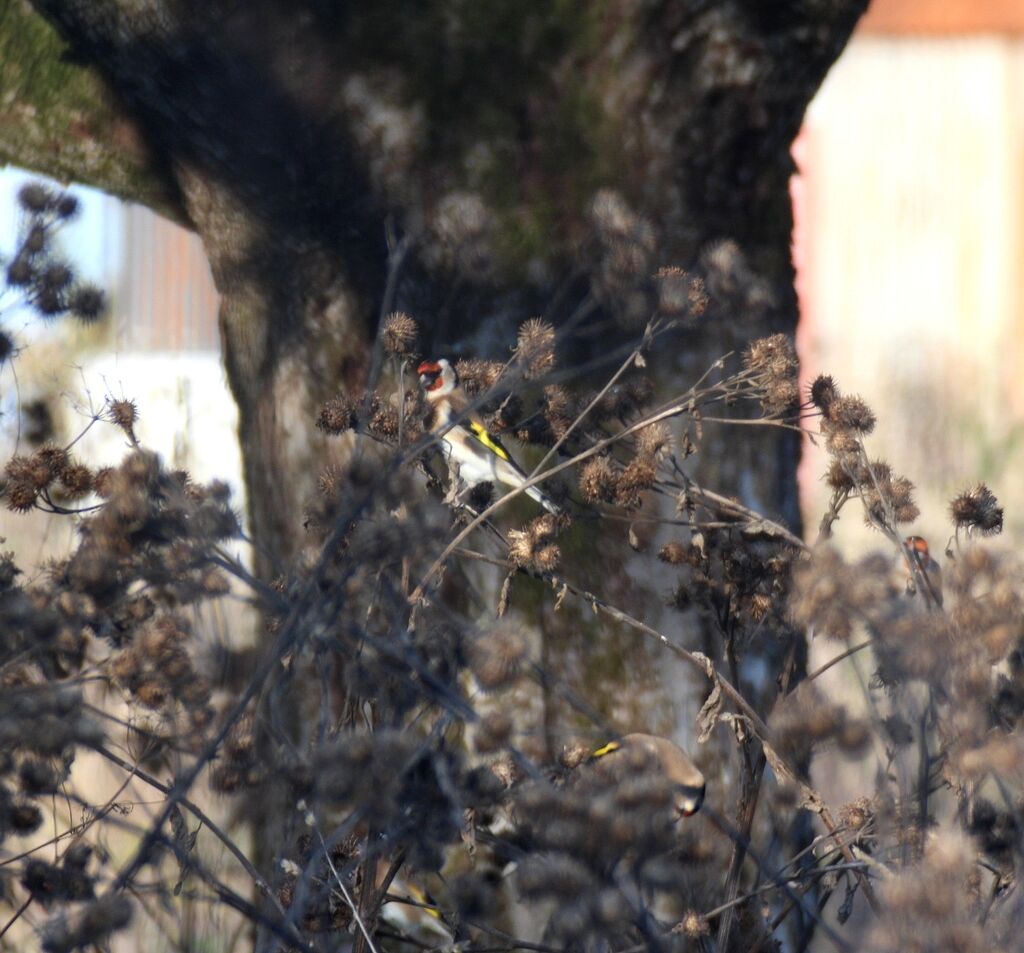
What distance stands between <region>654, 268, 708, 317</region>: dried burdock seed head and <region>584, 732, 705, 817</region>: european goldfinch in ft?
2.42

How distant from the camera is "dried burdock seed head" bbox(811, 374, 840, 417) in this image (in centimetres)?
253

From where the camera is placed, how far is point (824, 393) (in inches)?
100

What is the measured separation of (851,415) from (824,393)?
8cm

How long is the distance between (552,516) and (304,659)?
3.00 ft

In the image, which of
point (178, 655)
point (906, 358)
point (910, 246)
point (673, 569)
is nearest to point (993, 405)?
point (906, 358)

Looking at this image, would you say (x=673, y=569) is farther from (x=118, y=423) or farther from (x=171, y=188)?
(x=171, y=188)

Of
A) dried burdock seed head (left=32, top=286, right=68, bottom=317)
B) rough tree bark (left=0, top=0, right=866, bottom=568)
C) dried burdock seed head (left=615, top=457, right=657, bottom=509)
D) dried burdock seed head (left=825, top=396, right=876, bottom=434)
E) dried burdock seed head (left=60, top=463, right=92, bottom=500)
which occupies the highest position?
rough tree bark (left=0, top=0, right=866, bottom=568)

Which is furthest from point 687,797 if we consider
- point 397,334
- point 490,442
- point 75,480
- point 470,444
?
point 75,480

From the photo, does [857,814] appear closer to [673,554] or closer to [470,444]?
[673,554]

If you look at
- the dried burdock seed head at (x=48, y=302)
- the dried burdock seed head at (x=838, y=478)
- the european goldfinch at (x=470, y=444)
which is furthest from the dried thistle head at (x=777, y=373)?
the dried burdock seed head at (x=48, y=302)

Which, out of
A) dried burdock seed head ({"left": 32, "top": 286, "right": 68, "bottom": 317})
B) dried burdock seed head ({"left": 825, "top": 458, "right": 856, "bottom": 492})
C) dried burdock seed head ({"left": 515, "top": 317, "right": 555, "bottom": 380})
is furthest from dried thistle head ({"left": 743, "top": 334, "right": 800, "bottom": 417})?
dried burdock seed head ({"left": 32, "top": 286, "right": 68, "bottom": 317})

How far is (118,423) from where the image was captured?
8.15ft

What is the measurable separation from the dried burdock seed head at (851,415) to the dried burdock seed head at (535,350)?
0.48 metres

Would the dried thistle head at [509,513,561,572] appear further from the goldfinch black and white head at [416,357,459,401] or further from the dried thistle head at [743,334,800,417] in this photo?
the goldfinch black and white head at [416,357,459,401]
